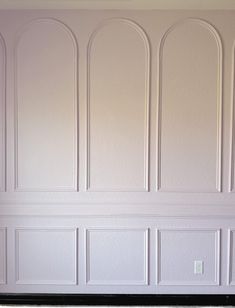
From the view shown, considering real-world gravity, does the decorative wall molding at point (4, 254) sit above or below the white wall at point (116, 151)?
below

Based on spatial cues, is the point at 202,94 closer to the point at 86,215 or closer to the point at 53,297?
the point at 86,215

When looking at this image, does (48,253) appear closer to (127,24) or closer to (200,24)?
(127,24)

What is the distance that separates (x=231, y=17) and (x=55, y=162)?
6.18 ft

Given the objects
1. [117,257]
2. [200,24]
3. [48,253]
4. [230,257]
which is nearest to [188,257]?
[230,257]

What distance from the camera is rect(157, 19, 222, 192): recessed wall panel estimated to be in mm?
2477

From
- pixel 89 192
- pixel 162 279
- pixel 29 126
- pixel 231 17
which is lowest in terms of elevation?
pixel 162 279

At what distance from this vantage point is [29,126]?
2543mm

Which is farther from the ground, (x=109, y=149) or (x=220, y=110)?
(x=220, y=110)

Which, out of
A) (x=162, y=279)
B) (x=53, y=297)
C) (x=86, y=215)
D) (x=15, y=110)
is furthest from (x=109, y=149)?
(x=53, y=297)

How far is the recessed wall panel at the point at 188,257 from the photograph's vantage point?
8.41 feet

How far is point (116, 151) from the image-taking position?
8.32 ft

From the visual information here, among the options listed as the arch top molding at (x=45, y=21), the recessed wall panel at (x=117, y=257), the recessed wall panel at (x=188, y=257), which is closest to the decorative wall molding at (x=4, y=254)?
the recessed wall panel at (x=117, y=257)

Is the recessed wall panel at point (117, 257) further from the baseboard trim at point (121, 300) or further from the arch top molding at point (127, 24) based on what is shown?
the arch top molding at point (127, 24)

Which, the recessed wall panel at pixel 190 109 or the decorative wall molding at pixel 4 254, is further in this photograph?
the decorative wall molding at pixel 4 254
